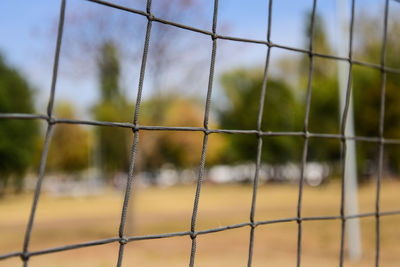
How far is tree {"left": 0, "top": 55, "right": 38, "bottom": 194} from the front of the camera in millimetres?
17953

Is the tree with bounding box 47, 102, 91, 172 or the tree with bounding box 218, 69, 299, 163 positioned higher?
the tree with bounding box 218, 69, 299, 163

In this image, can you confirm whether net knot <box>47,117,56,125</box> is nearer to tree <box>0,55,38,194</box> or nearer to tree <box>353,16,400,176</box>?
tree <box>353,16,400,176</box>

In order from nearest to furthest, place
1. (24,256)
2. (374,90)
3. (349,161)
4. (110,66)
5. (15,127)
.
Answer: (24,256), (349,161), (110,66), (374,90), (15,127)

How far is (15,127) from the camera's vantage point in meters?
19.0

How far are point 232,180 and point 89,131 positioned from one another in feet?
32.7

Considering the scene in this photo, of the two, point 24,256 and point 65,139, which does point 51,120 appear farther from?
point 65,139

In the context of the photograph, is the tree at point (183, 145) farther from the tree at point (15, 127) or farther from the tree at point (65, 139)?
the tree at point (15, 127)

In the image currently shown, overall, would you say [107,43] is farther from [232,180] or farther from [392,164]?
[232,180]

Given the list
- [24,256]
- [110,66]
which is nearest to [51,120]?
[24,256]

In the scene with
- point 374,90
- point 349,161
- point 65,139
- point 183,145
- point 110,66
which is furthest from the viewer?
point 183,145

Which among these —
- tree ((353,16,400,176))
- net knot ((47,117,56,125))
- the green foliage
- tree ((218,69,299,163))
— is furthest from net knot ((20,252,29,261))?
tree ((218,69,299,163))

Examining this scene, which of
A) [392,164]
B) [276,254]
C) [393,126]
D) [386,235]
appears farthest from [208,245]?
[392,164]

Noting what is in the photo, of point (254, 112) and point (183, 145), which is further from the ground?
point (254, 112)

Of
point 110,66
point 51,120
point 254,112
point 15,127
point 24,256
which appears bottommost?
point 24,256
